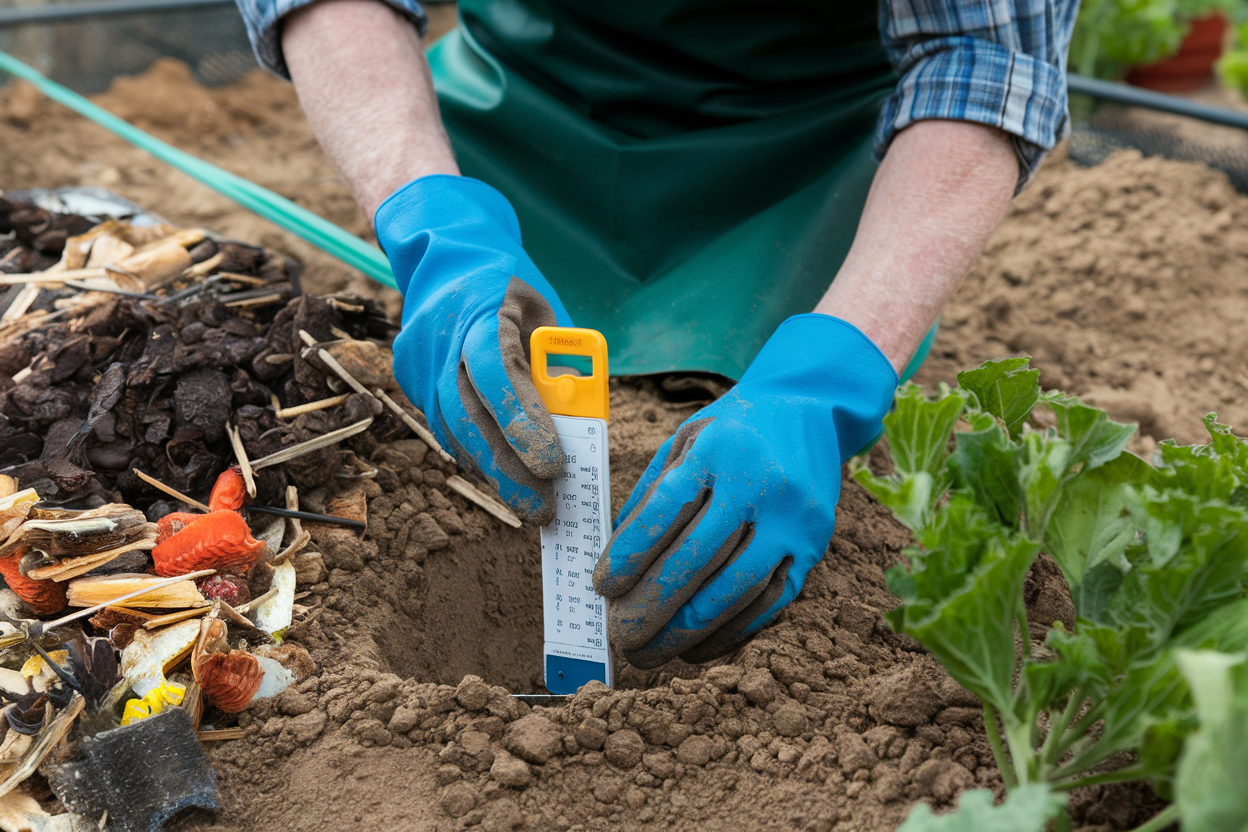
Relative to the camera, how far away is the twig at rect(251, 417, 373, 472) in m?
1.62

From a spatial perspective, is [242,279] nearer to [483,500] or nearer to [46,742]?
[483,500]

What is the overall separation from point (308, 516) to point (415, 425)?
1.02 feet

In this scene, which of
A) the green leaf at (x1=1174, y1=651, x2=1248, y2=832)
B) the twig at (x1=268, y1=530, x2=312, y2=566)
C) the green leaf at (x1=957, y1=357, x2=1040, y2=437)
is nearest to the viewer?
the green leaf at (x1=1174, y1=651, x2=1248, y2=832)

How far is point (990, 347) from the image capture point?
2.60 metres

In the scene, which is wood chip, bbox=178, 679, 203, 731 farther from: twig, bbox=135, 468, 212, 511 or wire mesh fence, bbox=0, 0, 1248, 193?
wire mesh fence, bbox=0, 0, 1248, 193

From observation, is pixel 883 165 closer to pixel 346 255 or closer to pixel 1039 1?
pixel 1039 1

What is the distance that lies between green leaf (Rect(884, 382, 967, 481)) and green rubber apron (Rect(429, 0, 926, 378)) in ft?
3.54

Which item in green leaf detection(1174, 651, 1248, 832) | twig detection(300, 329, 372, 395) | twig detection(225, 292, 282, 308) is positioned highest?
green leaf detection(1174, 651, 1248, 832)

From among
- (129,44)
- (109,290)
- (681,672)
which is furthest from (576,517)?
(129,44)

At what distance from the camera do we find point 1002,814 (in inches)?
27.1

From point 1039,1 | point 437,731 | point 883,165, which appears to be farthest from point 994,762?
point 1039,1

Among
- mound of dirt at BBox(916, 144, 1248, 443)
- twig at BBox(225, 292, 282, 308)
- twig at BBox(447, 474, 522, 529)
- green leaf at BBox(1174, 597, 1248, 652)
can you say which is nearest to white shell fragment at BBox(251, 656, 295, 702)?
twig at BBox(447, 474, 522, 529)

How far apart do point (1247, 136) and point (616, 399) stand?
2912 mm

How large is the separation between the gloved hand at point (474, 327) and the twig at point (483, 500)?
0.24m
